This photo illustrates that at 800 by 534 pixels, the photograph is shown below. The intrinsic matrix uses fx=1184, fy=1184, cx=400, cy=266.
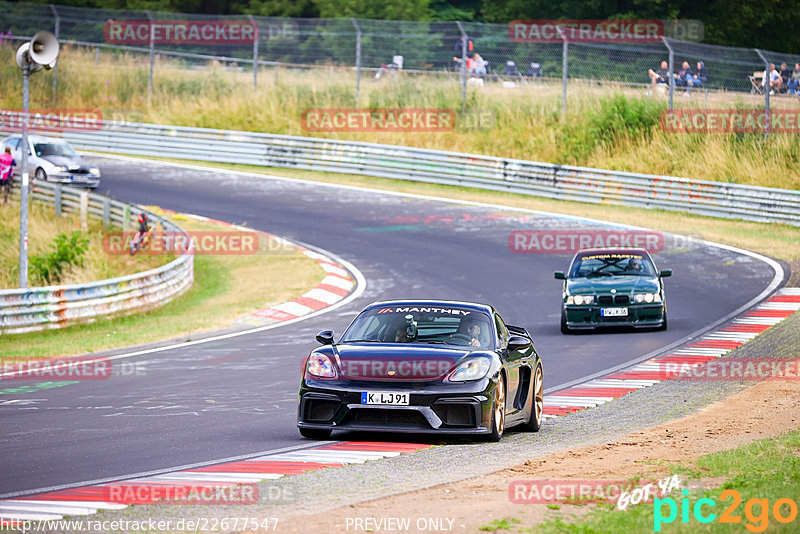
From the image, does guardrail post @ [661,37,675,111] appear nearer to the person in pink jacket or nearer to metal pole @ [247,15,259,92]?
metal pole @ [247,15,259,92]

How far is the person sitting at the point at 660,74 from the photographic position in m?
34.6

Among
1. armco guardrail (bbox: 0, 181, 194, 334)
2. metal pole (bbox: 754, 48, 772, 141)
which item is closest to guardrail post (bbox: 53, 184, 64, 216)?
armco guardrail (bbox: 0, 181, 194, 334)

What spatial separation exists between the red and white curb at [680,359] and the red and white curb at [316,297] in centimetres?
740

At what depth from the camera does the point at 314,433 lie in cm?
1016

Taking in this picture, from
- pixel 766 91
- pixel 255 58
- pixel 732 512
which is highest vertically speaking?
pixel 255 58

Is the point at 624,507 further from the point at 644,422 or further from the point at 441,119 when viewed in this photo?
the point at 441,119

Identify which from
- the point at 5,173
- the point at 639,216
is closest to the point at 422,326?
the point at 639,216

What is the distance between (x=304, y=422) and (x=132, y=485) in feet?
7.79

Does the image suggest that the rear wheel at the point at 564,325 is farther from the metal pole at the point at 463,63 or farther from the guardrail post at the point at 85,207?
the metal pole at the point at 463,63

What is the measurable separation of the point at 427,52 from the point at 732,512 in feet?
106

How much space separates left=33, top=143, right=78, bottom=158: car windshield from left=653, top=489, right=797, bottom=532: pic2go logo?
100 feet

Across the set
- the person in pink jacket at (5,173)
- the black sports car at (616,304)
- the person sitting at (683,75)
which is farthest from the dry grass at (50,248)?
the person sitting at (683,75)

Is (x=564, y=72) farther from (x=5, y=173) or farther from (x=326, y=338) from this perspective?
(x=326, y=338)

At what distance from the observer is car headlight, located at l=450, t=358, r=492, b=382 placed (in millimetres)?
9898
